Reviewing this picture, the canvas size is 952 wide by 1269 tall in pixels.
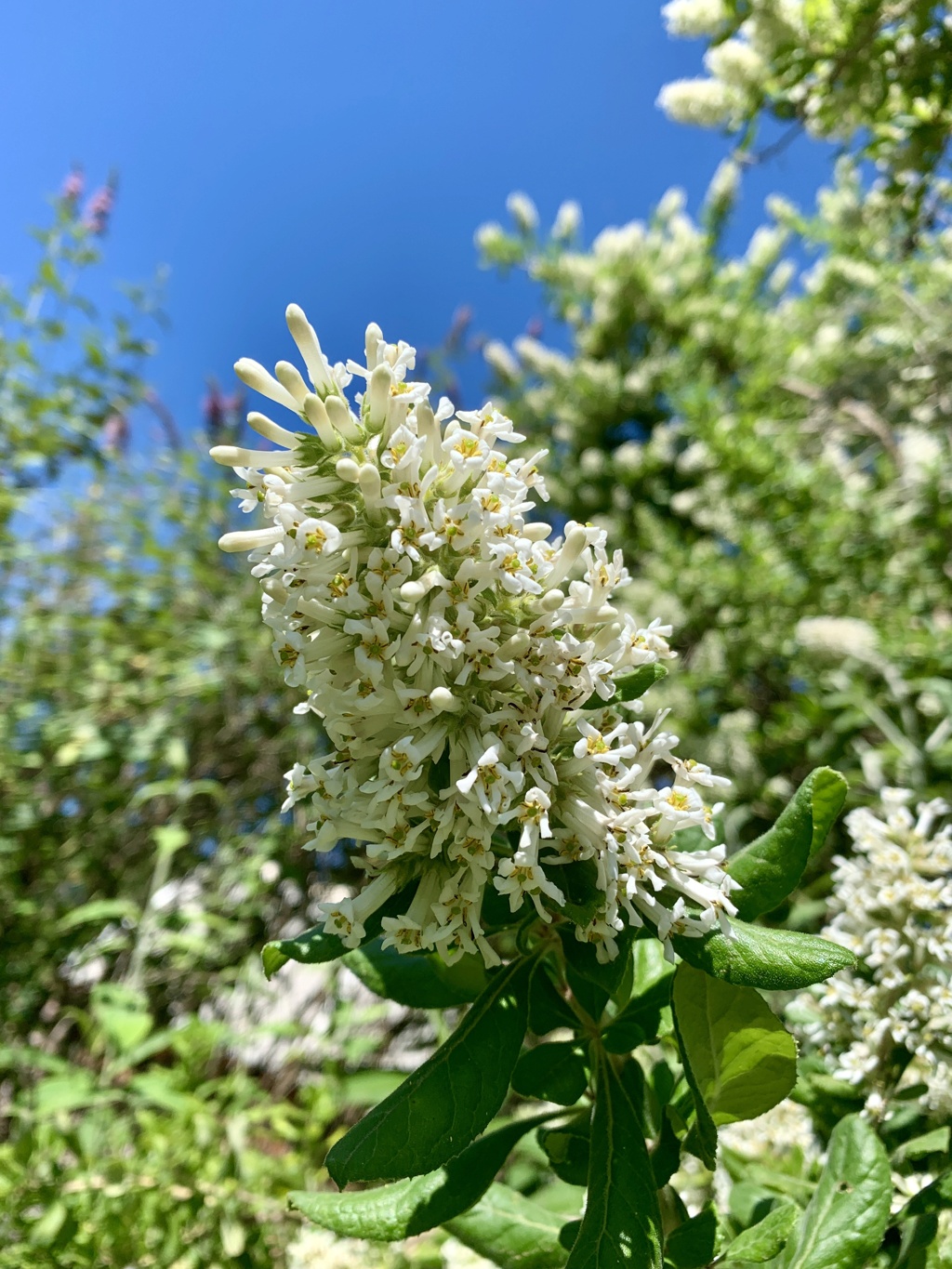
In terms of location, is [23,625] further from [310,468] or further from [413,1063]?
[310,468]

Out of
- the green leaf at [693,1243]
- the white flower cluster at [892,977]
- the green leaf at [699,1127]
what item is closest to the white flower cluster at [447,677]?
the green leaf at [699,1127]

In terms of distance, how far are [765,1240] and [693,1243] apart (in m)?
0.09

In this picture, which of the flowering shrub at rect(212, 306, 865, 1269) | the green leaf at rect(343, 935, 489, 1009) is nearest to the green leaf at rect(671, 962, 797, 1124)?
the flowering shrub at rect(212, 306, 865, 1269)

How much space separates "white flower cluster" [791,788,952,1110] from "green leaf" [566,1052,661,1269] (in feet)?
1.32

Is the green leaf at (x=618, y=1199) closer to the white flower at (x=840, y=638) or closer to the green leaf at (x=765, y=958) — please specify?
the green leaf at (x=765, y=958)

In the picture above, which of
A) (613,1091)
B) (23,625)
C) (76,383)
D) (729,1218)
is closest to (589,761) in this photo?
(613,1091)

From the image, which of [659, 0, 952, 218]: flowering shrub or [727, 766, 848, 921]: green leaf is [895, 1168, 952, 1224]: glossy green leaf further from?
[659, 0, 952, 218]: flowering shrub

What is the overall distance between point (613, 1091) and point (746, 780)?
2.31m

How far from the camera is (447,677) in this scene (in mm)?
813

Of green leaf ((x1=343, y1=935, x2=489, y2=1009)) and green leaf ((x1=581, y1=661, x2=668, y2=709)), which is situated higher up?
green leaf ((x1=581, y1=661, x2=668, y2=709))

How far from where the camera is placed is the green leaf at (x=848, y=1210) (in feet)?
2.63

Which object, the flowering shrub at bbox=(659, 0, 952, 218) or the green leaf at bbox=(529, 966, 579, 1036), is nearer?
the green leaf at bbox=(529, 966, 579, 1036)

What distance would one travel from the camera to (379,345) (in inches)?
33.6

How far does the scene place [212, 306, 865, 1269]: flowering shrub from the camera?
2.47 ft
